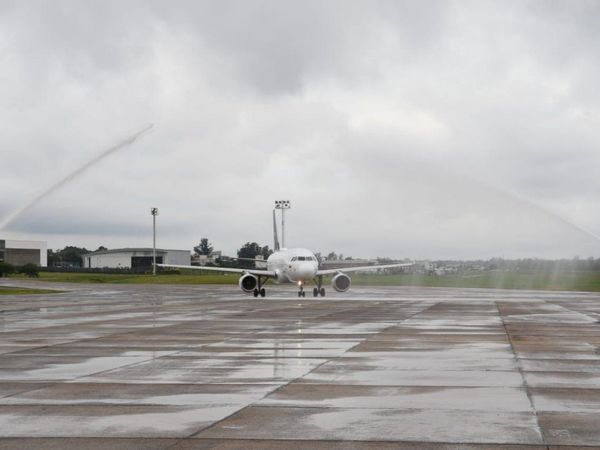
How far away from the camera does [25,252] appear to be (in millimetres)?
169000

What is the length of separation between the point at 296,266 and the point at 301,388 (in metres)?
48.9

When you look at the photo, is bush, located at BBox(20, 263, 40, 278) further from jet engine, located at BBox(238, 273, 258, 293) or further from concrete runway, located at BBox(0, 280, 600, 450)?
concrete runway, located at BBox(0, 280, 600, 450)

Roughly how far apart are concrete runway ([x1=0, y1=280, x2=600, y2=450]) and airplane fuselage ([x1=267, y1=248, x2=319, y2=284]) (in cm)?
3486

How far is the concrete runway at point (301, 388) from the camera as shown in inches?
398

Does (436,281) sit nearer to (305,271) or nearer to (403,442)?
(305,271)

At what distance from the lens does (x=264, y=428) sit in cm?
1055

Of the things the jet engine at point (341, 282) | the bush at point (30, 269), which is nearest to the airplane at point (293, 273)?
the jet engine at point (341, 282)

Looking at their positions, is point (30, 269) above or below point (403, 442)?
above

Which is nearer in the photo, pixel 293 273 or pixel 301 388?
pixel 301 388

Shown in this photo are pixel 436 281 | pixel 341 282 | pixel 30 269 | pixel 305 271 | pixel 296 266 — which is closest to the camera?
pixel 305 271

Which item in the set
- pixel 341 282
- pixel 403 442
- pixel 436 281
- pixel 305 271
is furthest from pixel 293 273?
pixel 436 281

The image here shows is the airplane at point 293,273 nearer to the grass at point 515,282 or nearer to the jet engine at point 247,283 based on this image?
the jet engine at point 247,283

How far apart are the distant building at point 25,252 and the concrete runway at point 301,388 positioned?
143 m

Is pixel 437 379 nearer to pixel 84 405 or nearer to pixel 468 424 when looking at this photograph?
pixel 468 424
